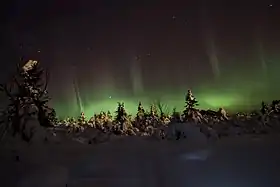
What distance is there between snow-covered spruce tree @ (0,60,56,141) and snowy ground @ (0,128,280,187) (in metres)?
0.10

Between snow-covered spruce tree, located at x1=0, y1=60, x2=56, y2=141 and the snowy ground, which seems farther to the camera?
snow-covered spruce tree, located at x1=0, y1=60, x2=56, y2=141

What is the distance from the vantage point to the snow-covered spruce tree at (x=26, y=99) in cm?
205

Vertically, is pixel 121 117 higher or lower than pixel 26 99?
lower

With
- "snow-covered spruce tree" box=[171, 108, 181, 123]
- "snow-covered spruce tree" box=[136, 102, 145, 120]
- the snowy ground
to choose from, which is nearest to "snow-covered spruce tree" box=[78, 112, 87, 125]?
the snowy ground

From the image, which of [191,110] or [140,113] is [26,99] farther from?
[191,110]

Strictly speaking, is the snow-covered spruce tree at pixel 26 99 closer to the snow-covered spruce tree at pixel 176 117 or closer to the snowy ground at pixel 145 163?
the snowy ground at pixel 145 163

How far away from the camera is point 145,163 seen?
200 cm

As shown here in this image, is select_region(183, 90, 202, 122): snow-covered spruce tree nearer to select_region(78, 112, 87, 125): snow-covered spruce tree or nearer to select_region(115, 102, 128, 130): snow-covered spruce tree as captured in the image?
select_region(115, 102, 128, 130): snow-covered spruce tree

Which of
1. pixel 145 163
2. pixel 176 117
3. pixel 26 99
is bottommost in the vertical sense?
pixel 145 163

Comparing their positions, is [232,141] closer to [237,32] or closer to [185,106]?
[185,106]

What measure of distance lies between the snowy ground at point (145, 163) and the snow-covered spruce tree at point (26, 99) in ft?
0.33

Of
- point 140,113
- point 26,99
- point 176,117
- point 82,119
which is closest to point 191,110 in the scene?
point 176,117

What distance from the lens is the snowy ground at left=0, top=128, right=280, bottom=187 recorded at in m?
1.93

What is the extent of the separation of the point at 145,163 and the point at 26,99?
0.64 metres
